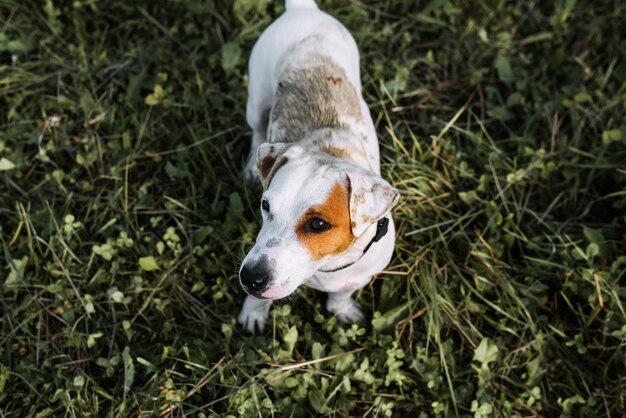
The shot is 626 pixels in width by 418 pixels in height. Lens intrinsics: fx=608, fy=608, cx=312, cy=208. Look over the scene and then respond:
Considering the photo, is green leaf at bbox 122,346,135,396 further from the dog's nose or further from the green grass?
the dog's nose

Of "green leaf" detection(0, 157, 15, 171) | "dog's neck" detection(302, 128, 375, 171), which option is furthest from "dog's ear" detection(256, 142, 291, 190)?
"green leaf" detection(0, 157, 15, 171)

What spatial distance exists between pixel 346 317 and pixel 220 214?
52.6 inches

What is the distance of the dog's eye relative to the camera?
3.19 metres

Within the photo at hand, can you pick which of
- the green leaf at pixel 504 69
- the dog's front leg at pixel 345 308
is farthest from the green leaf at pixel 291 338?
the green leaf at pixel 504 69

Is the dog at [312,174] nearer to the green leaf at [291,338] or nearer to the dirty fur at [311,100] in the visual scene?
the dirty fur at [311,100]

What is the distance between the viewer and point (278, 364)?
4.22 metres

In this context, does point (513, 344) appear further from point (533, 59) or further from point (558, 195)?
point (533, 59)

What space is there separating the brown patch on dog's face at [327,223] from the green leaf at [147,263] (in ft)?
5.90

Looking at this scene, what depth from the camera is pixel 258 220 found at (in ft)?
15.8

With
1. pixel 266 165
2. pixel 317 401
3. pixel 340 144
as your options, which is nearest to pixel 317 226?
pixel 266 165

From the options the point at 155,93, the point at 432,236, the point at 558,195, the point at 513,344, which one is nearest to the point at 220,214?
the point at 155,93

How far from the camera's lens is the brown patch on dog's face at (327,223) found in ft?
10.5

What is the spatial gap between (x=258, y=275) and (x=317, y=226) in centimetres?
40

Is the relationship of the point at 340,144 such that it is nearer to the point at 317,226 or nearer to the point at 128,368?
the point at 317,226
